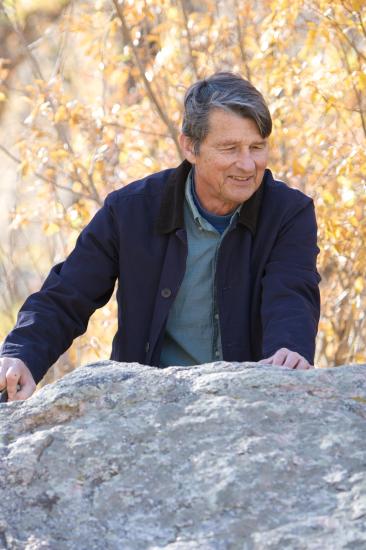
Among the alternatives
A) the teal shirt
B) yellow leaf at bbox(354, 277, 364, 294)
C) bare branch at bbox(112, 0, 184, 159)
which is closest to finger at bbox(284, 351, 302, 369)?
the teal shirt

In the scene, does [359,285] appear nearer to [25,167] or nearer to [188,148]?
[25,167]

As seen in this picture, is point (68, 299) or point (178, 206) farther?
point (178, 206)

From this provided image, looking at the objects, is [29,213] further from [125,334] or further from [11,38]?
[11,38]

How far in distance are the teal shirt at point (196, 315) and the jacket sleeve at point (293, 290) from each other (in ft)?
0.63

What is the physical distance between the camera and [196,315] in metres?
3.41

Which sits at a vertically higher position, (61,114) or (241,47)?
(241,47)

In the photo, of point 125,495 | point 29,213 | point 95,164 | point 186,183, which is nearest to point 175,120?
point 95,164

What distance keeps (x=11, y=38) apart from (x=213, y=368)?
27.6 feet

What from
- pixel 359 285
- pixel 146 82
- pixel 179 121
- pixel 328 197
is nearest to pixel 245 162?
pixel 328 197

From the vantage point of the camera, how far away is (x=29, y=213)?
6250 mm

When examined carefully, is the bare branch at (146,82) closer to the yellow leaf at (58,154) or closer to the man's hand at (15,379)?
the yellow leaf at (58,154)

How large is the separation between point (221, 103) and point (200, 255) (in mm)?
477

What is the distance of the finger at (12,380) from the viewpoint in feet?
9.37

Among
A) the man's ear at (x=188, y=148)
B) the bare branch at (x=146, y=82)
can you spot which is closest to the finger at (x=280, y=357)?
the man's ear at (x=188, y=148)
